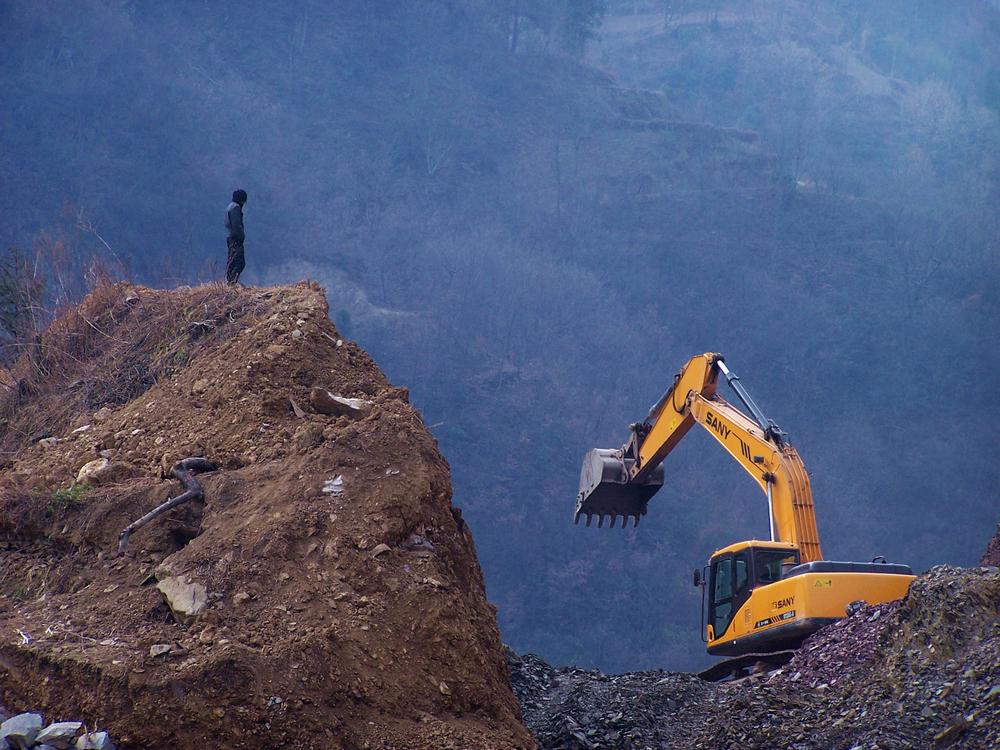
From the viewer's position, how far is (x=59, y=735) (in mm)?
3631

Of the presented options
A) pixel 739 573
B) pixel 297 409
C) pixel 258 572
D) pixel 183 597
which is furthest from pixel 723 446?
pixel 183 597

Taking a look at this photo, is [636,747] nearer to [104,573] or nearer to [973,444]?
[104,573]

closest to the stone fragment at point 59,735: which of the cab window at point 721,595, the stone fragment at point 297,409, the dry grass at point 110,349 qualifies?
the stone fragment at point 297,409

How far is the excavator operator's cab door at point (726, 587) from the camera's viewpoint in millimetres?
9742

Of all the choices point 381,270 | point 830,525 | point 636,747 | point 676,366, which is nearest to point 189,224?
point 381,270

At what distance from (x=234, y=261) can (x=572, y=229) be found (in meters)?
49.0

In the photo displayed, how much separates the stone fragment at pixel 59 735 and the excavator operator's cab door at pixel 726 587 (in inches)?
278

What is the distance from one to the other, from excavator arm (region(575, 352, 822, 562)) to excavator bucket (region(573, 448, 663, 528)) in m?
0.01

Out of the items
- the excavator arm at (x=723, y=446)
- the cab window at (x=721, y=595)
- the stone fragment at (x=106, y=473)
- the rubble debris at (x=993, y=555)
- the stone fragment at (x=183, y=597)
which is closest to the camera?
the stone fragment at (x=183, y=597)

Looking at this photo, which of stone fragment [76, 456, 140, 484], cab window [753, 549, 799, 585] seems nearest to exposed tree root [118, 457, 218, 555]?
stone fragment [76, 456, 140, 484]

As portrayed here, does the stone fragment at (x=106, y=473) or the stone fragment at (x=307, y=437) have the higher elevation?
the stone fragment at (x=307, y=437)

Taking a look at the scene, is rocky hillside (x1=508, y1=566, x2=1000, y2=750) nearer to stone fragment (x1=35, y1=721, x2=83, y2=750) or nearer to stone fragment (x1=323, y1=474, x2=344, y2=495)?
stone fragment (x1=323, y1=474, x2=344, y2=495)

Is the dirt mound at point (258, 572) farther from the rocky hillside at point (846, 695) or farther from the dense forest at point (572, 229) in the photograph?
the dense forest at point (572, 229)

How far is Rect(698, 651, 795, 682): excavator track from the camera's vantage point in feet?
29.7
